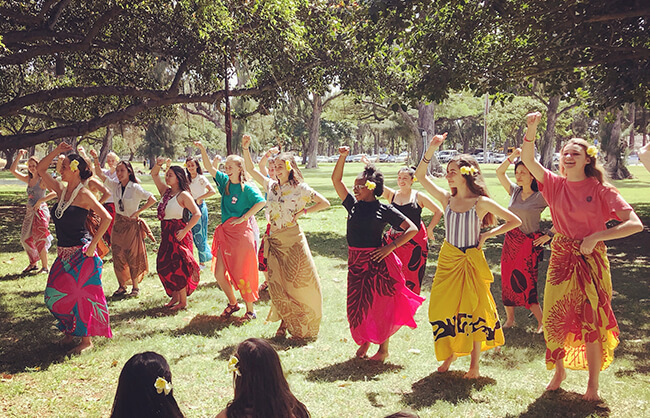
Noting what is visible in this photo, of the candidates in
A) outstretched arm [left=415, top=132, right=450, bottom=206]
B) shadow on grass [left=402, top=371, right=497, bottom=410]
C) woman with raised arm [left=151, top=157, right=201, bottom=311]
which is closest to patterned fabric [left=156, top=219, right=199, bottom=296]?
woman with raised arm [left=151, top=157, right=201, bottom=311]

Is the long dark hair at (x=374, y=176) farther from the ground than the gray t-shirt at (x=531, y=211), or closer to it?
farther from the ground

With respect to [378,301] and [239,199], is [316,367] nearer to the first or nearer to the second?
[378,301]

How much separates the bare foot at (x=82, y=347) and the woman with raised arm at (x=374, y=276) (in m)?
2.88

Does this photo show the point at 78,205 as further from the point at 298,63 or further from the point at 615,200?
the point at 298,63

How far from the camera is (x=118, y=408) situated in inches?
112

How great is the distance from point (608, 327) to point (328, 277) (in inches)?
229

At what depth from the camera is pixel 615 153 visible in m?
34.2

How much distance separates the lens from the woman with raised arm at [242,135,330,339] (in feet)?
21.1

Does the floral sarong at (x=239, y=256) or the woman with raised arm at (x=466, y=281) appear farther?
the floral sarong at (x=239, y=256)

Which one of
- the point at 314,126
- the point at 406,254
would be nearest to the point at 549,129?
the point at 314,126

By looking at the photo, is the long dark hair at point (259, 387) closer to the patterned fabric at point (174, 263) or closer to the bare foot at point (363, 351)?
the bare foot at point (363, 351)

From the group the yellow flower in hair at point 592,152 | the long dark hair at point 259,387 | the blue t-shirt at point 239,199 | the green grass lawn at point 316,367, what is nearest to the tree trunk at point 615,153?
the green grass lawn at point 316,367

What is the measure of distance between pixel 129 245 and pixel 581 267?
6315 mm

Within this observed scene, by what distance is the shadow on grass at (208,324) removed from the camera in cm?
673
